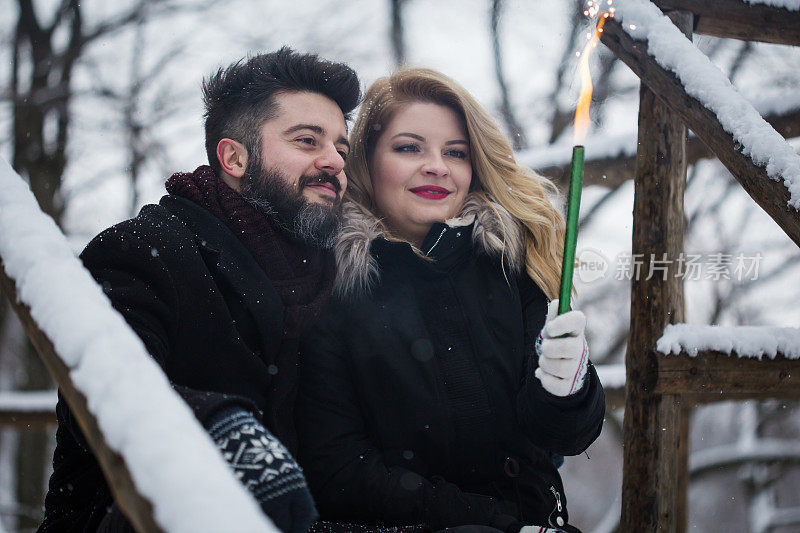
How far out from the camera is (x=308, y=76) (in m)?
2.19

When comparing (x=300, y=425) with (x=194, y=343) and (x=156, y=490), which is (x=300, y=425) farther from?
(x=156, y=490)

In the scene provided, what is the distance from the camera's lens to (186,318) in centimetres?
161

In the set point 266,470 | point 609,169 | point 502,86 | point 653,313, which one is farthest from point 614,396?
point 502,86

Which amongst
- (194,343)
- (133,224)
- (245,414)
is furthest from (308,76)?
(245,414)

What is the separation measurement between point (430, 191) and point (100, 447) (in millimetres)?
1591

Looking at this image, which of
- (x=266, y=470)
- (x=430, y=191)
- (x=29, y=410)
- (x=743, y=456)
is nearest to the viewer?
(x=266, y=470)

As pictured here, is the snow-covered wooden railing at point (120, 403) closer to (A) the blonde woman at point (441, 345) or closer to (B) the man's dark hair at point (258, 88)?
(A) the blonde woman at point (441, 345)

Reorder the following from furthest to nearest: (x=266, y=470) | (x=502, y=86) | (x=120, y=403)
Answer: (x=502, y=86)
(x=266, y=470)
(x=120, y=403)

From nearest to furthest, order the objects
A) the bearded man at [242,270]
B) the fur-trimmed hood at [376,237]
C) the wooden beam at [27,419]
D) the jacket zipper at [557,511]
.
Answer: the bearded man at [242,270] → the jacket zipper at [557,511] → the fur-trimmed hood at [376,237] → the wooden beam at [27,419]

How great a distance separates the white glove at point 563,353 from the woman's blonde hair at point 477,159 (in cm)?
61

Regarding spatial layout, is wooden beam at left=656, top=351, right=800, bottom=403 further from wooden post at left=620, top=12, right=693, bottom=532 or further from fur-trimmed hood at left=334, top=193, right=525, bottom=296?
fur-trimmed hood at left=334, top=193, right=525, bottom=296

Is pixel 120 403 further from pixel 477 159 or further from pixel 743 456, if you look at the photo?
pixel 743 456

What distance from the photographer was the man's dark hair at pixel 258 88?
2.13 metres

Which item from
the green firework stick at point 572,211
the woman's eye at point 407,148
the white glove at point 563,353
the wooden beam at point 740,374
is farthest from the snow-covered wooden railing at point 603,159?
the green firework stick at point 572,211
